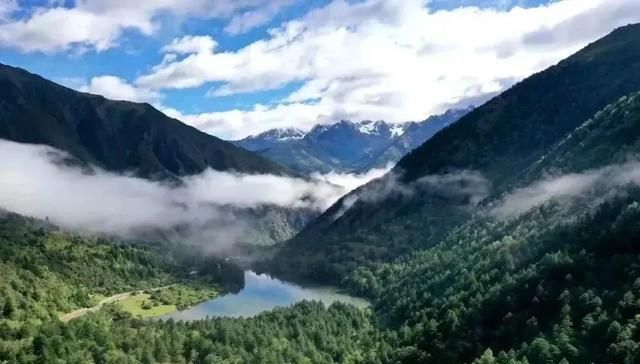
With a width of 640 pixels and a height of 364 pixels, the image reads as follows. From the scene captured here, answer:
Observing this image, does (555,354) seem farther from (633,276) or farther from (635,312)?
(633,276)

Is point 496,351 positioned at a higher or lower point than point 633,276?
lower

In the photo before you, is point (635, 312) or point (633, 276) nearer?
point (635, 312)

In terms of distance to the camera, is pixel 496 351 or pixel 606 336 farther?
pixel 496 351

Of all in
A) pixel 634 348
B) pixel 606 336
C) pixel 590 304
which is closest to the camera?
pixel 634 348

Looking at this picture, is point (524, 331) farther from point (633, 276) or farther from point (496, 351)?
point (633, 276)

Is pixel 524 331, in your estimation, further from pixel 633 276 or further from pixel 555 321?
pixel 633 276

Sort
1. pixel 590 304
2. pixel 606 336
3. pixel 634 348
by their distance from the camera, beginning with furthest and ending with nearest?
pixel 590 304
pixel 606 336
pixel 634 348

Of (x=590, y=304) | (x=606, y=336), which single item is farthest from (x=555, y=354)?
(x=590, y=304)

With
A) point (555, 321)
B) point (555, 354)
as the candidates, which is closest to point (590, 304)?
point (555, 321)
